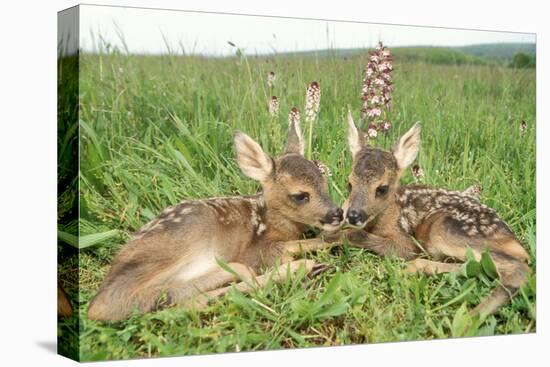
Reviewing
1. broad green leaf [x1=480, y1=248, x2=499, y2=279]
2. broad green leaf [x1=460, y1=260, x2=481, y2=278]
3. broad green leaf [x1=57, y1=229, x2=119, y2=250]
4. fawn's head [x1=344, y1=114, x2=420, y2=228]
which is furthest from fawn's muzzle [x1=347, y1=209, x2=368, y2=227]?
broad green leaf [x1=57, y1=229, x2=119, y2=250]

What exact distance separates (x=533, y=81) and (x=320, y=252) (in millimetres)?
2296

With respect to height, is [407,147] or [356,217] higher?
[407,147]

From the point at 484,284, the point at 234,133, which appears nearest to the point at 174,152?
the point at 234,133

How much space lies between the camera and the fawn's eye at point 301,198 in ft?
20.9

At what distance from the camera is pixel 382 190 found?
6.73 metres

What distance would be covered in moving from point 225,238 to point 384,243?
1.14 meters

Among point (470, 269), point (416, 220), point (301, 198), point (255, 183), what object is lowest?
point (470, 269)

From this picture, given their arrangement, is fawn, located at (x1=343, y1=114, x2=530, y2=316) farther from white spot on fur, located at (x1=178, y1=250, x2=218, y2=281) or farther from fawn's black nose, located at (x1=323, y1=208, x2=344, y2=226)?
white spot on fur, located at (x1=178, y1=250, x2=218, y2=281)

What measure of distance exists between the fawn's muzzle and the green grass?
13 cm

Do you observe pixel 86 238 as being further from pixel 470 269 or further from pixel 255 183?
pixel 470 269

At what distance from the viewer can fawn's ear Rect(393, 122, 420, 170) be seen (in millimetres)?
6859

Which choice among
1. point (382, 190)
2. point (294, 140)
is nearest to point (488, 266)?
point (382, 190)

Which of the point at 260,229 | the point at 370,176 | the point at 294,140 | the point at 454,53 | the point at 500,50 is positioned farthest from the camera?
the point at 500,50

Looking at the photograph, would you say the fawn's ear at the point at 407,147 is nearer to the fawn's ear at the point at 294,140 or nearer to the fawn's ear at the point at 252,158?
the fawn's ear at the point at 294,140
